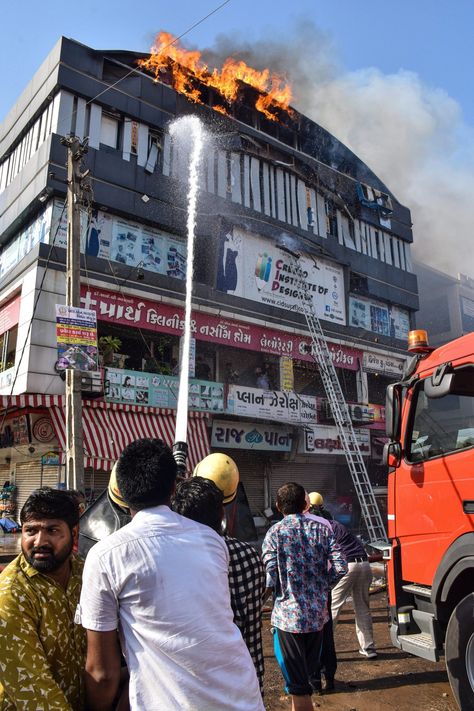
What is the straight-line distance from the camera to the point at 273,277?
19.5m

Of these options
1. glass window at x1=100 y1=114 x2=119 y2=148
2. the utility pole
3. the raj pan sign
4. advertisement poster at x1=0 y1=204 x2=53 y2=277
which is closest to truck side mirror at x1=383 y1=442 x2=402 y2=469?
the utility pole

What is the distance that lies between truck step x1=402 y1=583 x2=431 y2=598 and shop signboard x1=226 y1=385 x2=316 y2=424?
1204 centimetres

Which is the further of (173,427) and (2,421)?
(173,427)

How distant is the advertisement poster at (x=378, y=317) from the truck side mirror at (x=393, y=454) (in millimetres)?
17663

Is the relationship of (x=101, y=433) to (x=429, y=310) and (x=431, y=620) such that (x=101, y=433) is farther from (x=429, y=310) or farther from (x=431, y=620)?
(x=429, y=310)

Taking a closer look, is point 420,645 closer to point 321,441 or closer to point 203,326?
point 203,326

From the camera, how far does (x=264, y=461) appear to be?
1919cm

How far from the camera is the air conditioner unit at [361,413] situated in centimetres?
1959

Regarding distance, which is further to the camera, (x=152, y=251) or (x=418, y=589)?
(x=152, y=251)

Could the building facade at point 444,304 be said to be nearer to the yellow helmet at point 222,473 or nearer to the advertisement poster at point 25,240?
the advertisement poster at point 25,240

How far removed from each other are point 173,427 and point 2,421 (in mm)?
4793

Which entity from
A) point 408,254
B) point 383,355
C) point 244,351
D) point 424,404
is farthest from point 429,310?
point 424,404

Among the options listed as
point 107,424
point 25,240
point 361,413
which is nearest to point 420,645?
point 107,424

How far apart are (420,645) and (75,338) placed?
6.86 m
